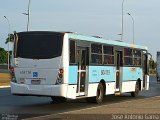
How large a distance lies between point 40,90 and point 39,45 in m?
1.70

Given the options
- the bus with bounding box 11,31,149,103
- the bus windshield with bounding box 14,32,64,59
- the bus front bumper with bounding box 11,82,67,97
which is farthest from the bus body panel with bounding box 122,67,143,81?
the bus front bumper with bounding box 11,82,67,97

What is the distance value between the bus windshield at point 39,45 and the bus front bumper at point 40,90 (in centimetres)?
112

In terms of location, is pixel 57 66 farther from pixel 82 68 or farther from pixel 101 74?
pixel 101 74

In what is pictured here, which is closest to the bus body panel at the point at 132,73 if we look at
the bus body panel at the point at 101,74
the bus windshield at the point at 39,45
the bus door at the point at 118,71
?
the bus door at the point at 118,71

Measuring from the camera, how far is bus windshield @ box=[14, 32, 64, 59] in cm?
1934

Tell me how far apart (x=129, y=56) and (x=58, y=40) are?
7.98 meters

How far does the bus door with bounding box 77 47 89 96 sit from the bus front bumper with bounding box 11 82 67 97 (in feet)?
5.18

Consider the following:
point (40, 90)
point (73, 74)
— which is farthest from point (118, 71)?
point (40, 90)

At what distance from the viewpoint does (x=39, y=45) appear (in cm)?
1947

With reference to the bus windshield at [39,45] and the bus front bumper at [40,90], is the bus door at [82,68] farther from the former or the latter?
the bus front bumper at [40,90]

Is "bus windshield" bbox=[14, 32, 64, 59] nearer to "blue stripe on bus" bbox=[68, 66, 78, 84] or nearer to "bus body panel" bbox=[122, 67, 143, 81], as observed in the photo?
"blue stripe on bus" bbox=[68, 66, 78, 84]

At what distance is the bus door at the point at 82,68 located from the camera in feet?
67.1

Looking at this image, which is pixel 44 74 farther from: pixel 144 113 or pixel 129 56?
pixel 129 56

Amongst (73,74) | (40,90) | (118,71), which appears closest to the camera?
(40,90)
